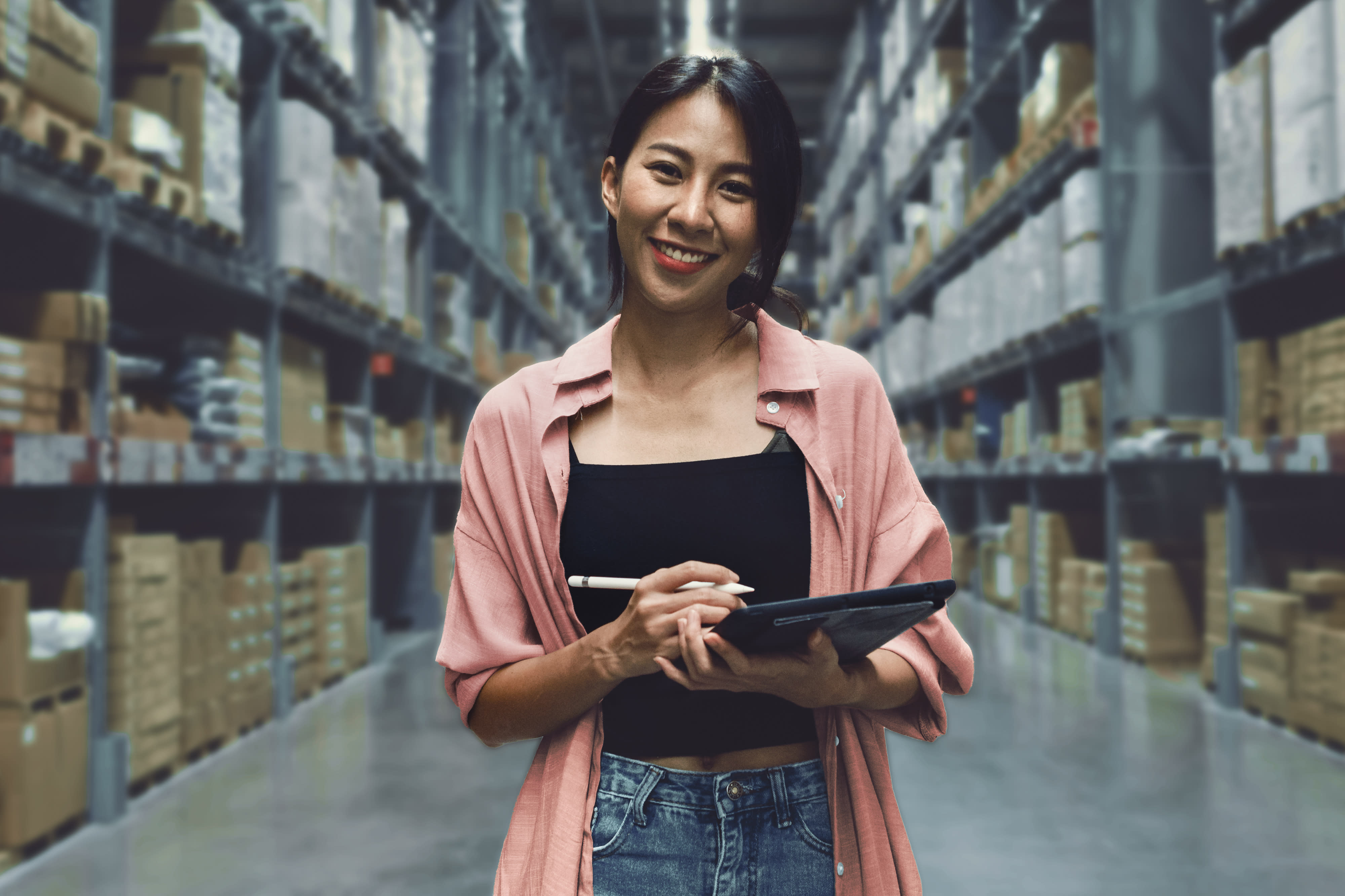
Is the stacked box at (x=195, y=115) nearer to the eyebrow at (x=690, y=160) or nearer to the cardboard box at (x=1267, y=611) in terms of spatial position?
the eyebrow at (x=690, y=160)

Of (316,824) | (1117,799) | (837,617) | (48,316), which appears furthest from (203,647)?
(837,617)

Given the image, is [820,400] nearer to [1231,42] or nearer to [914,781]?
[914,781]

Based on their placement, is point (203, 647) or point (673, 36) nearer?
point (203, 647)

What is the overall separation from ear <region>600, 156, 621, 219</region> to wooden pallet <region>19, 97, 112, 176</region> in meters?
2.29

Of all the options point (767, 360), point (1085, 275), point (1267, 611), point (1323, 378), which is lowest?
point (1267, 611)

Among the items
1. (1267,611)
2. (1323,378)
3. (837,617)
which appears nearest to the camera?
(837,617)

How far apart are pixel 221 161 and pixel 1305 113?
3.77 meters

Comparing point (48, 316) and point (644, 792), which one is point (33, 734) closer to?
point (48, 316)

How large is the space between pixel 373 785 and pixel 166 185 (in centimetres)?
201

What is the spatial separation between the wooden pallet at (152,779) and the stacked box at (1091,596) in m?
4.55

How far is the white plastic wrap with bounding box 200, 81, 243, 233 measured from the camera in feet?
12.0

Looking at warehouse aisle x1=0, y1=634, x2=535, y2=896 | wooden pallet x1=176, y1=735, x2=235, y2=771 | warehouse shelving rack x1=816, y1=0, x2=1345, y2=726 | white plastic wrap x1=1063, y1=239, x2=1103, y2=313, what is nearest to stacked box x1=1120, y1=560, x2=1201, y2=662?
warehouse shelving rack x1=816, y1=0, x2=1345, y2=726

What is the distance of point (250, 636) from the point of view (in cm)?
411

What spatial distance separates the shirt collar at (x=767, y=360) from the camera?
0.98 metres
